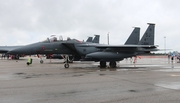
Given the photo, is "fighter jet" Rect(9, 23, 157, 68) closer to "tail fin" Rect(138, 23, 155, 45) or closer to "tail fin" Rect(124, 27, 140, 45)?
"tail fin" Rect(138, 23, 155, 45)

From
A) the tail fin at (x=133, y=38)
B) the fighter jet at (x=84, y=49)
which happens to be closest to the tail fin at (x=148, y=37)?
the tail fin at (x=133, y=38)

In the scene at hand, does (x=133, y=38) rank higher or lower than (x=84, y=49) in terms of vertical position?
higher

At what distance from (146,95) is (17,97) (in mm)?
3323

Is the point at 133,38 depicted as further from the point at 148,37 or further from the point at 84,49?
the point at 84,49

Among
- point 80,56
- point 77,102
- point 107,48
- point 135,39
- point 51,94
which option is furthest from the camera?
point 135,39

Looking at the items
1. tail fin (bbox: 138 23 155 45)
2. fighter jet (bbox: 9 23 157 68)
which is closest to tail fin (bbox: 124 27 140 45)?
tail fin (bbox: 138 23 155 45)

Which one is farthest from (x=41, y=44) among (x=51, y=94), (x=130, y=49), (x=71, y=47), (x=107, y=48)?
(x=51, y=94)

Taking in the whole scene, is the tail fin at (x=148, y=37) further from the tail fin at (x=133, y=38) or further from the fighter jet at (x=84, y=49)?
the fighter jet at (x=84, y=49)

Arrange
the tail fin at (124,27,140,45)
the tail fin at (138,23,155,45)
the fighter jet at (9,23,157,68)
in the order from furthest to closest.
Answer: the tail fin at (124,27,140,45) → the tail fin at (138,23,155,45) → the fighter jet at (9,23,157,68)

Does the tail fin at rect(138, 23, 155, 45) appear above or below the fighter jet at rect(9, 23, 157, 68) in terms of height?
above

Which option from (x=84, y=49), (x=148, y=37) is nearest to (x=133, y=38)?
(x=148, y=37)

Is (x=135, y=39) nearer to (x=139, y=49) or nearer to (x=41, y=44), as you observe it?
(x=139, y=49)

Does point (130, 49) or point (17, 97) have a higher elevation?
point (130, 49)

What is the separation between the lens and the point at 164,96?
4902 mm
